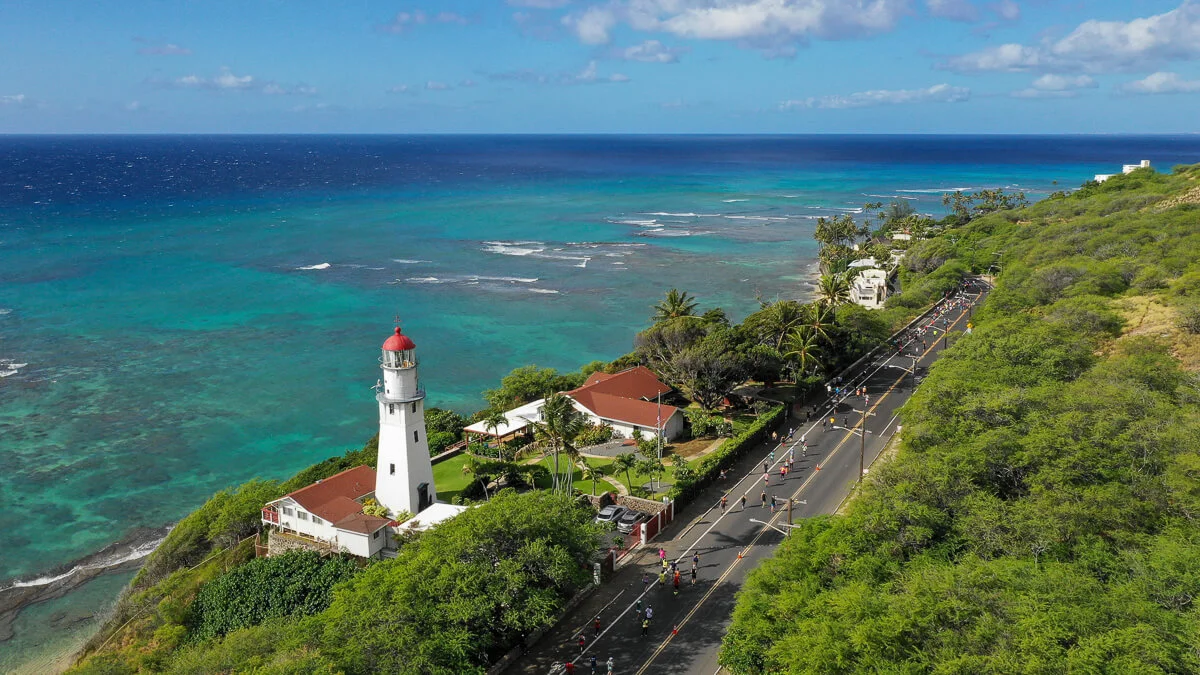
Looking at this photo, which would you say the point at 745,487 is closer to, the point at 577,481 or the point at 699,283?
the point at 577,481

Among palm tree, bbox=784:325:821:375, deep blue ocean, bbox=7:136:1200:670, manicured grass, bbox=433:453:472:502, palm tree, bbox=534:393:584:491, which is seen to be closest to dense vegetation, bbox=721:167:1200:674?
palm tree, bbox=784:325:821:375

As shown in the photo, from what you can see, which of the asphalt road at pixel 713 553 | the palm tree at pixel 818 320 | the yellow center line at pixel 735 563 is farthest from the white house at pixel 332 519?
the palm tree at pixel 818 320

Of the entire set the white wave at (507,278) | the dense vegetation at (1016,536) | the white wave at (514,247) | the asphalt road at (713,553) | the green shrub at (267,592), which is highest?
the dense vegetation at (1016,536)

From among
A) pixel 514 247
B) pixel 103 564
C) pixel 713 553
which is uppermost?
pixel 514 247

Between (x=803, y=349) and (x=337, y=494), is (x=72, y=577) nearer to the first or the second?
(x=337, y=494)

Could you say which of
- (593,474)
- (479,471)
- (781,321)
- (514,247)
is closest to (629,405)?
(593,474)

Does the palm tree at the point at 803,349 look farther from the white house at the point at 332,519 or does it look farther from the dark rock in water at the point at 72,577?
the dark rock in water at the point at 72,577
